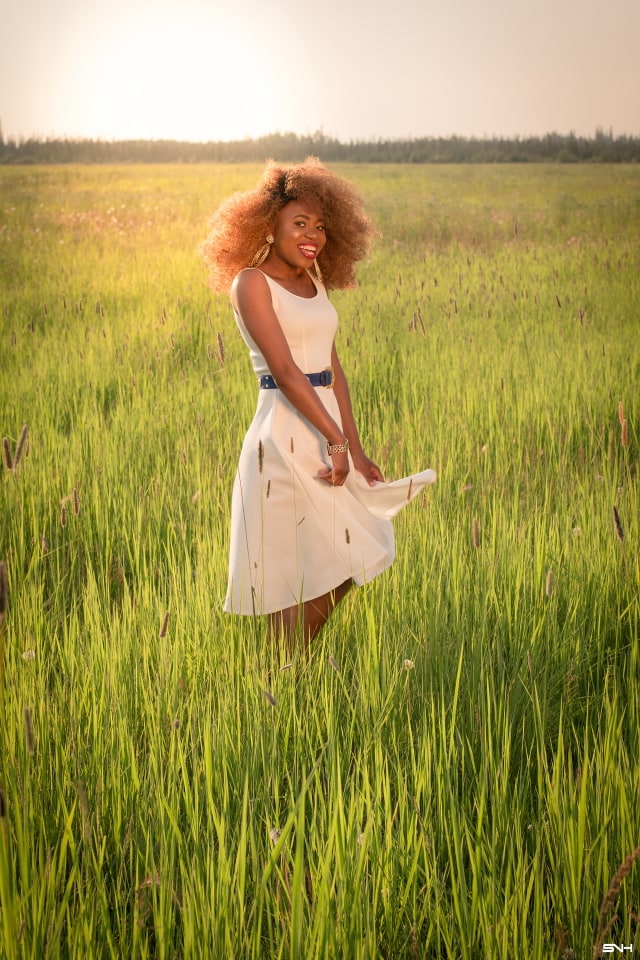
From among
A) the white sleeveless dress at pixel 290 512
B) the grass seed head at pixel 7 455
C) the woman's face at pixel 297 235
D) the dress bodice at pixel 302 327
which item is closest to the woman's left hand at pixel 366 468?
the white sleeveless dress at pixel 290 512

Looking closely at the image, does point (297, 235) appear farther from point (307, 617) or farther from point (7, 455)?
point (7, 455)

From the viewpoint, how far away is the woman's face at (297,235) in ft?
8.29

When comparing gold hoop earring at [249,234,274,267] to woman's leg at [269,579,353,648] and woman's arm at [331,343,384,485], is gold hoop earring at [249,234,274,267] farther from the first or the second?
woman's leg at [269,579,353,648]

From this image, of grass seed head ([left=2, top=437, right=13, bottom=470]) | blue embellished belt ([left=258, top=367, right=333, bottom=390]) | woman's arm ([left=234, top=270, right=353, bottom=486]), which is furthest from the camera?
blue embellished belt ([left=258, top=367, right=333, bottom=390])

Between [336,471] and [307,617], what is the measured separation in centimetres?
42

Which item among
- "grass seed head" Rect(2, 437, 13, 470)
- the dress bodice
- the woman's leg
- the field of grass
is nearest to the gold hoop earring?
the dress bodice

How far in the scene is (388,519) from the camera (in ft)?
8.79

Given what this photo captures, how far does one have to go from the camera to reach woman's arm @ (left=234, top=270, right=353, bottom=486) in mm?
2375

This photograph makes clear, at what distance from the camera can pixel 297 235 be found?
252 cm

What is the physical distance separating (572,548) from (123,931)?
1885 mm

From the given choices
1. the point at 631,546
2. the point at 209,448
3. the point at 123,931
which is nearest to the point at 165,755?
the point at 123,931

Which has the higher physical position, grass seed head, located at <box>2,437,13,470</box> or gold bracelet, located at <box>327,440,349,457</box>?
grass seed head, located at <box>2,437,13,470</box>

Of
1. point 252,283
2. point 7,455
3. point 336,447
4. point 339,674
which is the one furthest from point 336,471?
point 7,455

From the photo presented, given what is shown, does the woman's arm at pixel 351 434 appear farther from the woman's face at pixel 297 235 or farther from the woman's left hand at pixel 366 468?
the woman's face at pixel 297 235
